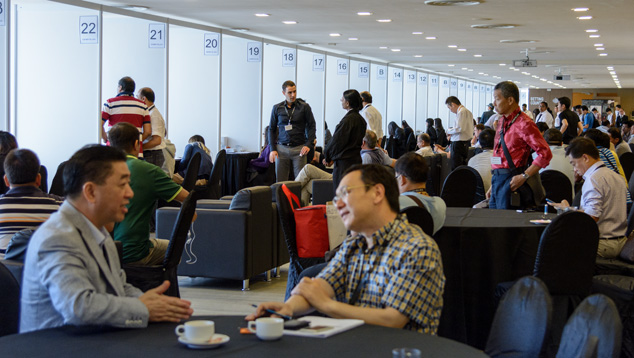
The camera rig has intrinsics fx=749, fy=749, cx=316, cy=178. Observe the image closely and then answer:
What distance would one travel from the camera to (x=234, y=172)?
11.8m

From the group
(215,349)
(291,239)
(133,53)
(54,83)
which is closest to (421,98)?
(133,53)

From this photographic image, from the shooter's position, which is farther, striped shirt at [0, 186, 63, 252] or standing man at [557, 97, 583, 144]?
standing man at [557, 97, 583, 144]

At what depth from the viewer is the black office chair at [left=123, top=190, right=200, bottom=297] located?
14.0 feet

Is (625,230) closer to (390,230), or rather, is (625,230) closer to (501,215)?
(501,215)

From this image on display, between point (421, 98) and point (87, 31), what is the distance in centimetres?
1775

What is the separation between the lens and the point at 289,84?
9.70 meters

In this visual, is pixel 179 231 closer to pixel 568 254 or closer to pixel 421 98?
pixel 568 254

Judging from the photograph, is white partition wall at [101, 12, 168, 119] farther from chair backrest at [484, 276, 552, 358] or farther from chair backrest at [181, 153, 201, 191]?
chair backrest at [484, 276, 552, 358]

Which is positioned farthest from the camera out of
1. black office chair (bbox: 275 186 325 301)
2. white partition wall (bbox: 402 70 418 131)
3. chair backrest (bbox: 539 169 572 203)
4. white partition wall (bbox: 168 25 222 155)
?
white partition wall (bbox: 402 70 418 131)

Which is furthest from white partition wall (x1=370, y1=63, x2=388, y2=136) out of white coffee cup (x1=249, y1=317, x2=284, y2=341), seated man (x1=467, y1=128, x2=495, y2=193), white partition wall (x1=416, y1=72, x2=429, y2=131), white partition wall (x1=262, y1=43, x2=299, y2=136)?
white coffee cup (x1=249, y1=317, x2=284, y2=341)

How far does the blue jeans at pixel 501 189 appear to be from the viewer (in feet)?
19.7

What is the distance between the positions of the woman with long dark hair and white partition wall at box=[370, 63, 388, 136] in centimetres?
1319

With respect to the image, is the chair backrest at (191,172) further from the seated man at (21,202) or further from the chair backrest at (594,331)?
the chair backrest at (594,331)

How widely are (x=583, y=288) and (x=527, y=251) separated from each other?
49 centimetres
